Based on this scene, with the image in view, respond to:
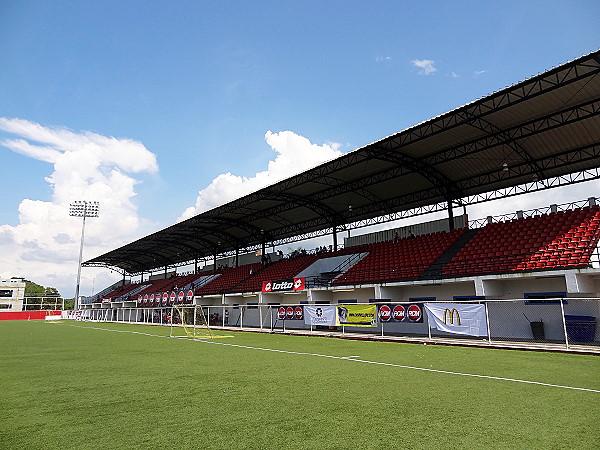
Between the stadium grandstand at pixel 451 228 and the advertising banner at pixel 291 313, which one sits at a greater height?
the stadium grandstand at pixel 451 228

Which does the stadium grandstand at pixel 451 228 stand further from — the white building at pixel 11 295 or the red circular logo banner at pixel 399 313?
the white building at pixel 11 295

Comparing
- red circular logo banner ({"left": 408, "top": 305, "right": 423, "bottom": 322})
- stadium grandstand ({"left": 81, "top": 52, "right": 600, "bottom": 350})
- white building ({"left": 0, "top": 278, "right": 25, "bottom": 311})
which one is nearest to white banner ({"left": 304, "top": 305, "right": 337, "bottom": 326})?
stadium grandstand ({"left": 81, "top": 52, "right": 600, "bottom": 350})

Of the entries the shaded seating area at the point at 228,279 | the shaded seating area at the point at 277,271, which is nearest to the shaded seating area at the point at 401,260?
the shaded seating area at the point at 277,271

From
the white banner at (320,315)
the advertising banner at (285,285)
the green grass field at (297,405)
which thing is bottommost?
the green grass field at (297,405)

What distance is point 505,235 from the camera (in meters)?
21.5

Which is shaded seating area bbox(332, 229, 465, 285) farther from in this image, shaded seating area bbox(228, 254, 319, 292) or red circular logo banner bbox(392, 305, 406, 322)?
shaded seating area bbox(228, 254, 319, 292)

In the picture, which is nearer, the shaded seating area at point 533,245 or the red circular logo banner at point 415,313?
the shaded seating area at point 533,245

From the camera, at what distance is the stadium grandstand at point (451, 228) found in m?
16.6

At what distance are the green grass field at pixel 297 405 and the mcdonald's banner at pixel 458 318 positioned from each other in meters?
4.39

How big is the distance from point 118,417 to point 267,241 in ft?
125

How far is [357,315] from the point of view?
19594 mm

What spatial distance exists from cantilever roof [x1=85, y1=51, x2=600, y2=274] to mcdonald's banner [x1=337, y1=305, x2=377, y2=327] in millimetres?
8468

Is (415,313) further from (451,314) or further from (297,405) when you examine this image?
(297,405)

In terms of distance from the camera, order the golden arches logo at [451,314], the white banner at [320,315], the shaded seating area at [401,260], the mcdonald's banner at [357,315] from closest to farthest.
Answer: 1. the golden arches logo at [451,314]
2. the mcdonald's banner at [357,315]
3. the white banner at [320,315]
4. the shaded seating area at [401,260]
